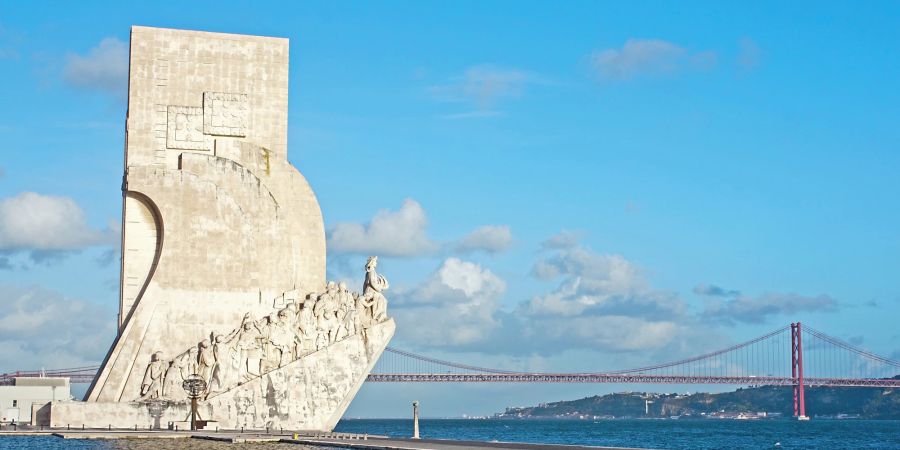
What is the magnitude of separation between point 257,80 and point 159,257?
139 inches

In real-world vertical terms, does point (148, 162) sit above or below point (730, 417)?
above

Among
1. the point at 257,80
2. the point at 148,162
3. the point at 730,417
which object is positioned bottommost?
the point at 730,417

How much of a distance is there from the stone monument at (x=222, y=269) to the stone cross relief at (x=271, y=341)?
23 mm

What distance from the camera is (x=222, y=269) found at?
75.5ft

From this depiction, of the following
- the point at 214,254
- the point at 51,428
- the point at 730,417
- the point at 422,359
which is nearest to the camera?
the point at 51,428

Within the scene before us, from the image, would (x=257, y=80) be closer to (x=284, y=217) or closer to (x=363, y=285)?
(x=284, y=217)

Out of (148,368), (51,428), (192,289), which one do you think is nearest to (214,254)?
(192,289)

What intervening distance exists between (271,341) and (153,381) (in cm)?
197

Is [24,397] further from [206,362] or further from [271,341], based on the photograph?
[271,341]

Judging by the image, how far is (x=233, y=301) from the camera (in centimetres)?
2306

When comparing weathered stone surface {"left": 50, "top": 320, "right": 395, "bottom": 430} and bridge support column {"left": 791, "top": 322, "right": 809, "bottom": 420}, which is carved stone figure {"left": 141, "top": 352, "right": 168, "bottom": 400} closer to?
weathered stone surface {"left": 50, "top": 320, "right": 395, "bottom": 430}

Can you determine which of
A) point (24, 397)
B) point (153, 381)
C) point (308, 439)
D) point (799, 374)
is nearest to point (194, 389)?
point (153, 381)

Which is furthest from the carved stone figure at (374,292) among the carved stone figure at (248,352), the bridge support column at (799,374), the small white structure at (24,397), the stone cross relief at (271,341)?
the bridge support column at (799,374)

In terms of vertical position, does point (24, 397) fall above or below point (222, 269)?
below
